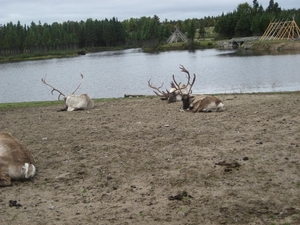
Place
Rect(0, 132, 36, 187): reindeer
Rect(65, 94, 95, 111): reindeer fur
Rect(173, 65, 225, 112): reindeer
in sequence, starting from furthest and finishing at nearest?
Rect(65, 94, 95, 111): reindeer fur, Rect(173, 65, 225, 112): reindeer, Rect(0, 132, 36, 187): reindeer

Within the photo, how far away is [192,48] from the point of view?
101 m

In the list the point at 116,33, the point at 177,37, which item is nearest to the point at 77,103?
the point at 177,37

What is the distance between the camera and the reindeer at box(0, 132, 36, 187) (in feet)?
22.9

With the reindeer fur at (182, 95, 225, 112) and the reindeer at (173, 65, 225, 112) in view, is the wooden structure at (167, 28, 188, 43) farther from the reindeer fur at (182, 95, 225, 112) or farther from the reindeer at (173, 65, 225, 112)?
the reindeer fur at (182, 95, 225, 112)

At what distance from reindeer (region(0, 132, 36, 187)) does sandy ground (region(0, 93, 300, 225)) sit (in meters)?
0.13

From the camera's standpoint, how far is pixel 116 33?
15012cm

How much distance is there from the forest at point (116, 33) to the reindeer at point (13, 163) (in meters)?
82.1

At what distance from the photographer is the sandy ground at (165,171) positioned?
567 cm

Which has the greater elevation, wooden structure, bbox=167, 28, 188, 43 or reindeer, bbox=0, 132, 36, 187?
wooden structure, bbox=167, 28, 188, 43

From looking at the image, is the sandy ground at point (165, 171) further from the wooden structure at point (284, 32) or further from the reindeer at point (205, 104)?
the wooden structure at point (284, 32)

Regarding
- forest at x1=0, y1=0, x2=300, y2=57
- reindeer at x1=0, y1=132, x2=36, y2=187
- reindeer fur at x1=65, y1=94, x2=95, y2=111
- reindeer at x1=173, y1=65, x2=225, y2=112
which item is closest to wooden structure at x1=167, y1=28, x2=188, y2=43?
forest at x1=0, y1=0, x2=300, y2=57

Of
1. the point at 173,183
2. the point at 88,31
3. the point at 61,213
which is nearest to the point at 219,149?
the point at 173,183

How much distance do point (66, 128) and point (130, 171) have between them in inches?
178

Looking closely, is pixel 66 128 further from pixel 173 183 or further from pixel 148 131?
pixel 173 183
